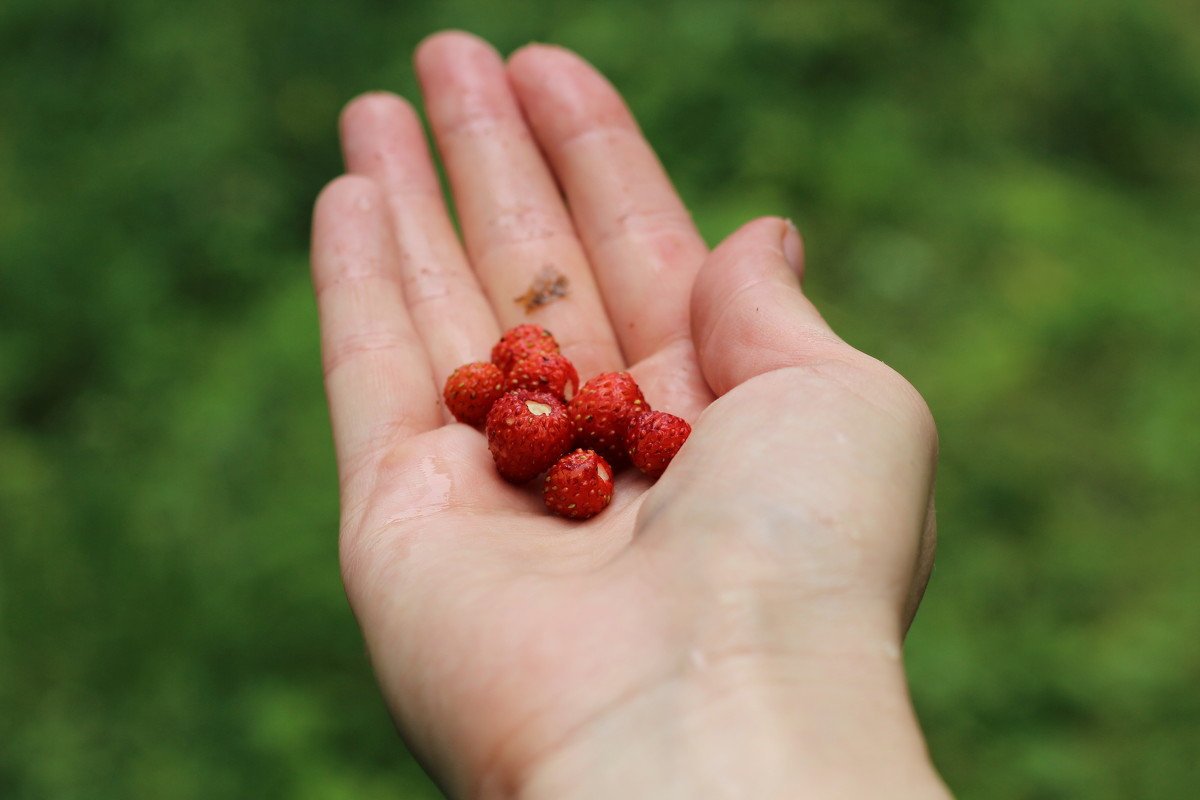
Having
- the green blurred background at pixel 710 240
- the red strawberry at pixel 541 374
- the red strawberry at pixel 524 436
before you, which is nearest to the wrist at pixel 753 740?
the red strawberry at pixel 524 436

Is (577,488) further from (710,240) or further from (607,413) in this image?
(710,240)

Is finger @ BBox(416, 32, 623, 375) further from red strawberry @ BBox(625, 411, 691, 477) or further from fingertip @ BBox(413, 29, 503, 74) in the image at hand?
red strawberry @ BBox(625, 411, 691, 477)

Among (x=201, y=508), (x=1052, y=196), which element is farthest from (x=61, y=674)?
(x=1052, y=196)

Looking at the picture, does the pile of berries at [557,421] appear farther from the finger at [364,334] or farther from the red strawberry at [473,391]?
the finger at [364,334]

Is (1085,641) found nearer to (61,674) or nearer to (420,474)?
(420,474)

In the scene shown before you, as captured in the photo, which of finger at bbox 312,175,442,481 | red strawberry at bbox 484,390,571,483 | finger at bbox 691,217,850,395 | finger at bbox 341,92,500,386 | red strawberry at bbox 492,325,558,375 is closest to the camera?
finger at bbox 691,217,850,395

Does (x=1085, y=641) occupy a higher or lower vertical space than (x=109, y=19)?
lower

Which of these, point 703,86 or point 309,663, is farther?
point 703,86

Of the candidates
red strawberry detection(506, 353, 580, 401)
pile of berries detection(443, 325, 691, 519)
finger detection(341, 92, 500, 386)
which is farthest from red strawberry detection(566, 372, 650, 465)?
finger detection(341, 92, 500, 386)
